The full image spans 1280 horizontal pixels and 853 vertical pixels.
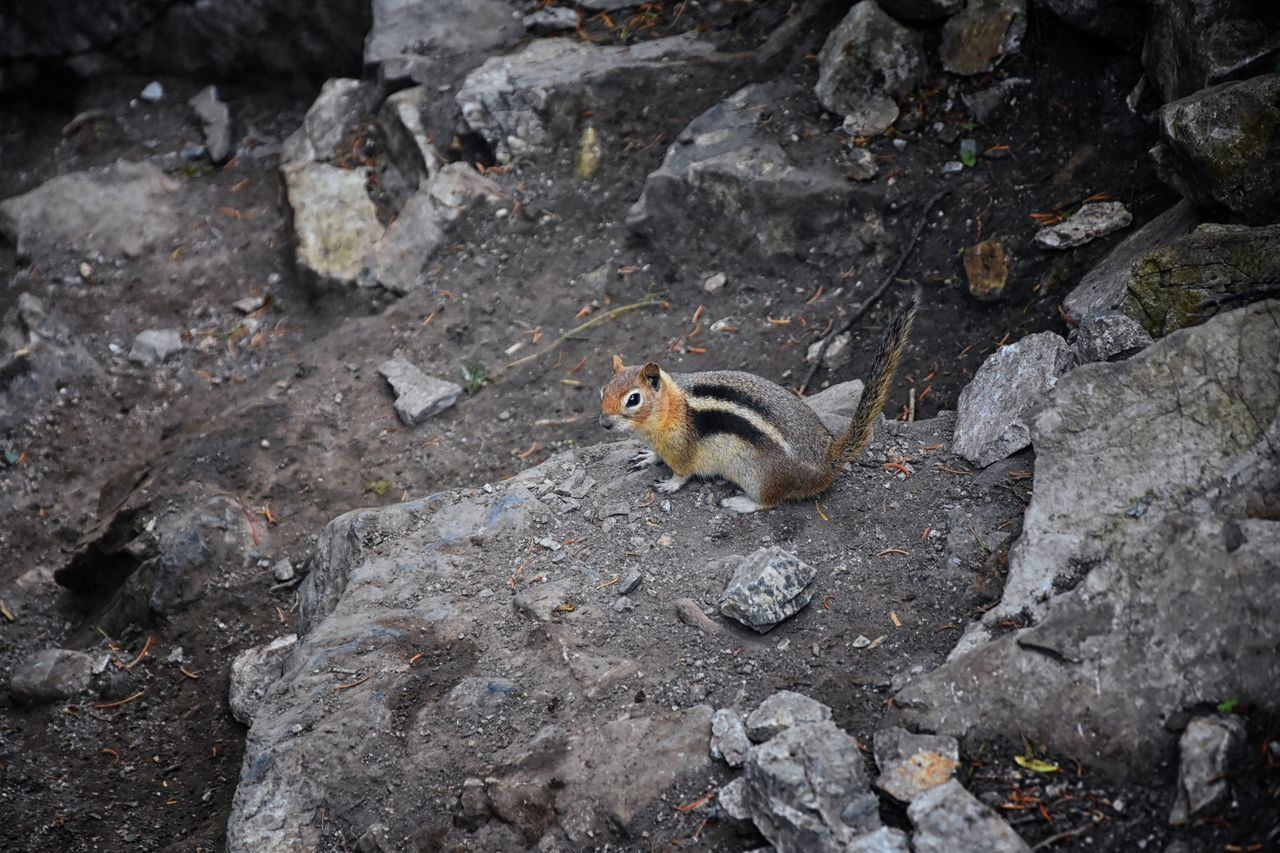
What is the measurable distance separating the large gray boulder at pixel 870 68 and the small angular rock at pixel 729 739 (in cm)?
491

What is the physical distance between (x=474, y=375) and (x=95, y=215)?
483 centimetres

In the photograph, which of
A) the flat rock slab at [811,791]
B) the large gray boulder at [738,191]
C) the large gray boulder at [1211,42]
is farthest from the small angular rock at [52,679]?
the large gray boulder at [1211,42]

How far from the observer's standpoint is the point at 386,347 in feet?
25.7

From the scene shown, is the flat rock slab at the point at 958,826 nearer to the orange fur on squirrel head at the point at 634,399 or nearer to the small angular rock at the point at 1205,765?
the small angular rock at the point at 1205,765

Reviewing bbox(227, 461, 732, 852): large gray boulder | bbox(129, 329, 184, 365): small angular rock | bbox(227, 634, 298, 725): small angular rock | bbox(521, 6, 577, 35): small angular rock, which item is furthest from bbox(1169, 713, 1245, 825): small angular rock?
bbox(521, 6, 577, 35): small angular rock

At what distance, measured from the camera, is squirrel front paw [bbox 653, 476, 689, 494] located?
17.7ft

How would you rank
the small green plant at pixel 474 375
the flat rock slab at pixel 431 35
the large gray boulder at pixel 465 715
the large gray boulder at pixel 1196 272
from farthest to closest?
the flat rock slab at pixel 431 35
the small green plant at pixel 474 375
the large gray boulder at pixel 1196 272
the large gray boulder at pixel 465 715

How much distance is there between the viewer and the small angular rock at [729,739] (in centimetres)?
363

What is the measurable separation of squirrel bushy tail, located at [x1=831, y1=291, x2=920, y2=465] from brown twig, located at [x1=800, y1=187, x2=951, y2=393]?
5.42 ft

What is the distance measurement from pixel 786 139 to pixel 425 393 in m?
3.30

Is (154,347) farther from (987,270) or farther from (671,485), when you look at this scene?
(987,270)

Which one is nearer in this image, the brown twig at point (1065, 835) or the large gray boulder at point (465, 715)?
the brown twig at point (1065, 835)

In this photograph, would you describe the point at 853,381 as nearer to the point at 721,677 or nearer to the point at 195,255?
the point at 721,677

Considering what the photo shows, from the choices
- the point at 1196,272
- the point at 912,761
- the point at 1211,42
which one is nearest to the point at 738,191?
the point at 1211,42
